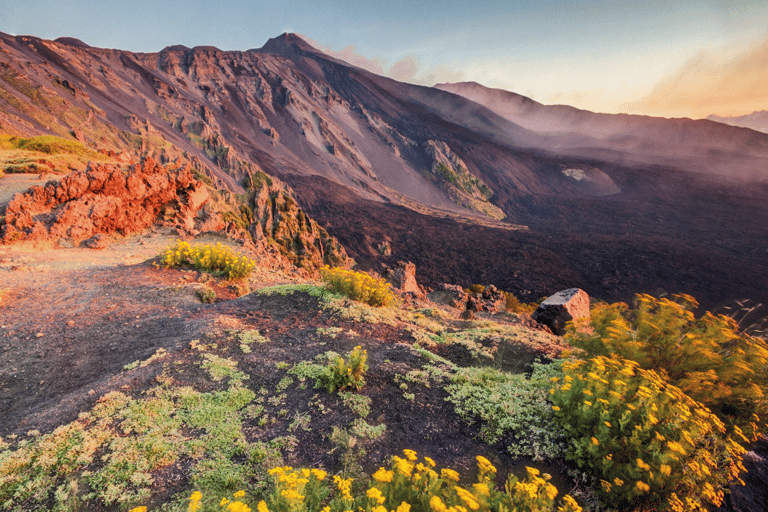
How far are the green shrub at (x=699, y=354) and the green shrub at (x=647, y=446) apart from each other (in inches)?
25.7

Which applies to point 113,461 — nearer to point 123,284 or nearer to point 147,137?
point 123,284

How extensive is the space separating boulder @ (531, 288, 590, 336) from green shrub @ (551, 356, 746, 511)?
9.13m

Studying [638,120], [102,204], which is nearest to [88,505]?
[102,204]

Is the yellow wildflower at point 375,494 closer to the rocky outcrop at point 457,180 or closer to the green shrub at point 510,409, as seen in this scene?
the green shrub at point 510,409

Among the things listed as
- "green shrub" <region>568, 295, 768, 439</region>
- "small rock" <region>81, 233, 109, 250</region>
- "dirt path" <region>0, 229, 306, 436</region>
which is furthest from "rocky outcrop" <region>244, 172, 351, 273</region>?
"green shrub" <region>568, 295, 768, 439</region>

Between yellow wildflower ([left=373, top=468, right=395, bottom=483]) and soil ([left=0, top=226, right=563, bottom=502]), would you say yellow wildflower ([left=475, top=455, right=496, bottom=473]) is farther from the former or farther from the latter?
soil ([left=0, top=226, right=563, bottom=502])

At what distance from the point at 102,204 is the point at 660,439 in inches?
563

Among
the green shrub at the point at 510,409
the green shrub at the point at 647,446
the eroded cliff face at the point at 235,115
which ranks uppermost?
the eroded cliff face at the point at 235,115

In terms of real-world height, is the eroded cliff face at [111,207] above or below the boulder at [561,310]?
above

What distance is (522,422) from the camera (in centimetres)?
361

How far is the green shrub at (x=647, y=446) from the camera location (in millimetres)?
2510

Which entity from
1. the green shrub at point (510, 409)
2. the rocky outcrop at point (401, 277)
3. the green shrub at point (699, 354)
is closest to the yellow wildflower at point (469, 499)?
the green shrub at point (510, 409)

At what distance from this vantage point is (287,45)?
Result: 460 ft

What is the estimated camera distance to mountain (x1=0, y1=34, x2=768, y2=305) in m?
41.3
